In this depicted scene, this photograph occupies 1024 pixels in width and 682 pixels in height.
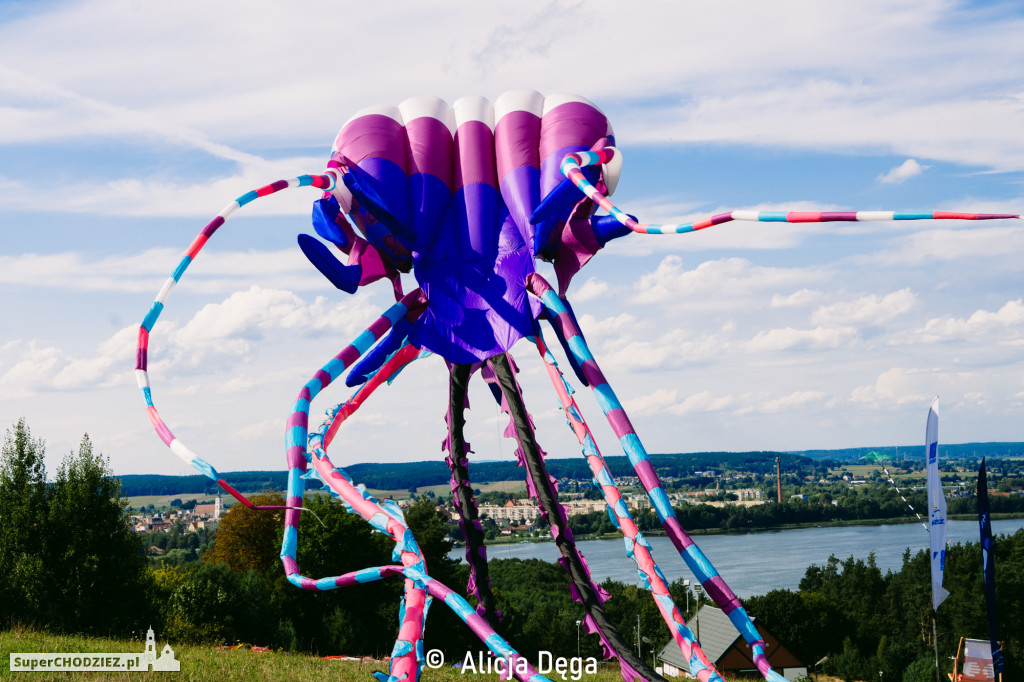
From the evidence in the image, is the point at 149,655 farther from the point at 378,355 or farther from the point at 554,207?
the point at 554,207

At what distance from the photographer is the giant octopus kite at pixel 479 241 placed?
14.0 metres

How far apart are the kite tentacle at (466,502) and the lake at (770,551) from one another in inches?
3099

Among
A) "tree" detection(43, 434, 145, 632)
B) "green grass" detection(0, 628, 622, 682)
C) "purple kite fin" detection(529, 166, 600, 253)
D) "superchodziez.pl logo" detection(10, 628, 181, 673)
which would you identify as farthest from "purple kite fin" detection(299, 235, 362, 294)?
"tree" detection(43, 434, 145, 632)

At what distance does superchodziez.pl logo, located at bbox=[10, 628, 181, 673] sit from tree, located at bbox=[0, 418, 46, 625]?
1197 cm

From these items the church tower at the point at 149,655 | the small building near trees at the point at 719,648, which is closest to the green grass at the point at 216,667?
the church tower at the point at 149,655

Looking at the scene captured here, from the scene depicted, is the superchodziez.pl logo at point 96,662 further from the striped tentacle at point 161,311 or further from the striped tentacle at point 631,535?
the striped tentacle at point 631,535

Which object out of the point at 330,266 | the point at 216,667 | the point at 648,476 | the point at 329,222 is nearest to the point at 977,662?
the point at 648,476

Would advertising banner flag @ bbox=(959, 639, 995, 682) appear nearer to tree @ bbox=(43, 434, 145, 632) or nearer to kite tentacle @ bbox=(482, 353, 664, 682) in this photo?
kite tentacle @ bbox=(482, 353, 664, 682)

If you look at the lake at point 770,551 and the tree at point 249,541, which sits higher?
the tree at point 249,541

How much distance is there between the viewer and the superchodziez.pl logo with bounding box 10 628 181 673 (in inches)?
650

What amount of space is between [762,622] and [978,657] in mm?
51349

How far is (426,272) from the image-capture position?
1542 cm

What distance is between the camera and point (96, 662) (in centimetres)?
1805

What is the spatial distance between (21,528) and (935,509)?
90.3 ft
